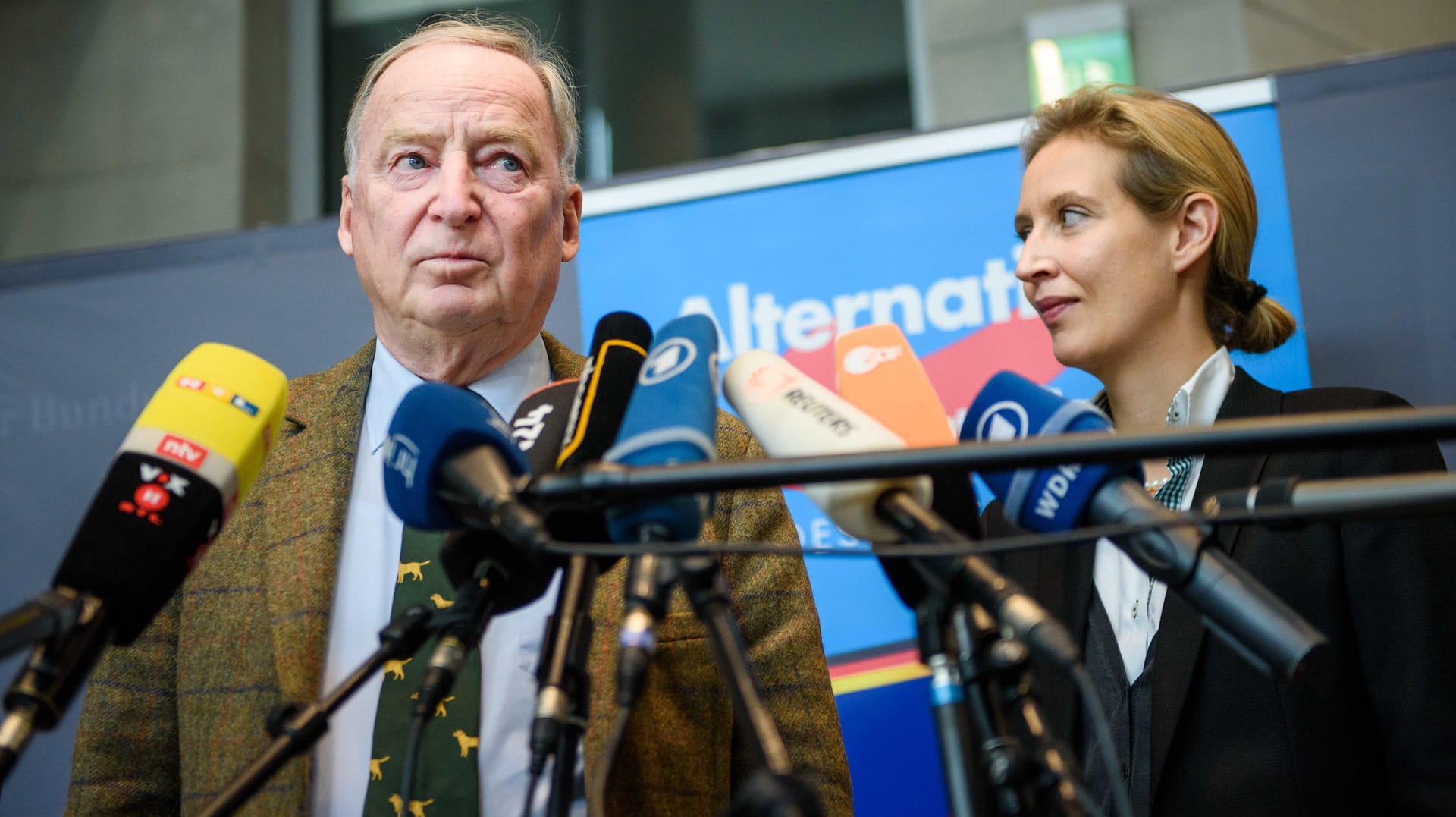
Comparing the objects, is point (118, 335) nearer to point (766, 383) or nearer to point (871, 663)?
point (871, 663)

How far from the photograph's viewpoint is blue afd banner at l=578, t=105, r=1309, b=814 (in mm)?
2271

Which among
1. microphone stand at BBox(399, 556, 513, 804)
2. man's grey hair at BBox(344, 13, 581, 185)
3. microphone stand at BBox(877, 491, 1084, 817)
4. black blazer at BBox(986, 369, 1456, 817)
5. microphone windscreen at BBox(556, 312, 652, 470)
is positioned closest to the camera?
microphone stand at BBox(877, 491, 1084, 817)

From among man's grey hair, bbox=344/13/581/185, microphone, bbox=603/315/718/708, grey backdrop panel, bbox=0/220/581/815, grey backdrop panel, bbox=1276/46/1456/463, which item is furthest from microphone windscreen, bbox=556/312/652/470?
grey backdrop panel, bbox=1276/46/1456/463

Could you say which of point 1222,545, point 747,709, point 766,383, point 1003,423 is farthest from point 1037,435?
point 1222,545

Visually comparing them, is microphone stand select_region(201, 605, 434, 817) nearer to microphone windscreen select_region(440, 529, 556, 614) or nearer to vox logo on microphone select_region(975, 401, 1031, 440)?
microphone windscreen select_region(440, 529, 556, 614)

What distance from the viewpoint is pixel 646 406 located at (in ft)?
3.34

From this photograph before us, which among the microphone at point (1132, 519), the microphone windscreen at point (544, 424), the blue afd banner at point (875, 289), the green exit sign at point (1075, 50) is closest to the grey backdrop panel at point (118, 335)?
the blue afd banner at point (875, 289)

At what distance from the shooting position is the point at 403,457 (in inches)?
41.7

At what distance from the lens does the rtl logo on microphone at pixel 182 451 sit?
1112 mm

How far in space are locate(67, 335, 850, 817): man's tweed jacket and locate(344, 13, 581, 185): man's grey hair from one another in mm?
515

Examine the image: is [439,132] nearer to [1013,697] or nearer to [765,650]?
[765,650]

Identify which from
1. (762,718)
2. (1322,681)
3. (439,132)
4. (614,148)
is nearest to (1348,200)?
(1322,681)

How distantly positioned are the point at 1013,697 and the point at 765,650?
82 centimetres

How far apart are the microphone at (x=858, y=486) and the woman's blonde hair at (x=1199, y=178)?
115cm
